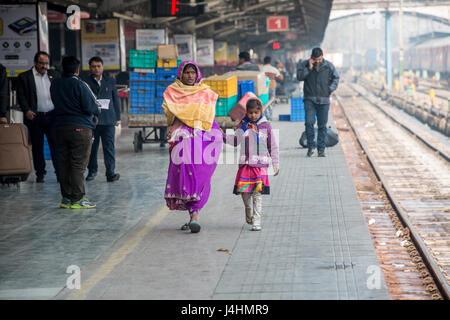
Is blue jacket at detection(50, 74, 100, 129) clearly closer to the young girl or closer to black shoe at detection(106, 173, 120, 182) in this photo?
the young girl

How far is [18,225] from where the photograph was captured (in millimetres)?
7961

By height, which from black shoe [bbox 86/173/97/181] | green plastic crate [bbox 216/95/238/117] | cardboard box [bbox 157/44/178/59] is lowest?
black shoe [bbox 86/173/97/181]

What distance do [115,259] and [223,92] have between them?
7693 millimetres

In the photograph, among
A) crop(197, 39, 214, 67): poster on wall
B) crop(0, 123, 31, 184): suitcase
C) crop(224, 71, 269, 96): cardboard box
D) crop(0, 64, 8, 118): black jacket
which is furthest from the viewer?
crop(197, 39, 214, 67): poster on wall

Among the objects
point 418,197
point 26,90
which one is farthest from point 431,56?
point 26,90

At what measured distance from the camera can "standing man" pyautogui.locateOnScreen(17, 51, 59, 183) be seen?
33.6ft

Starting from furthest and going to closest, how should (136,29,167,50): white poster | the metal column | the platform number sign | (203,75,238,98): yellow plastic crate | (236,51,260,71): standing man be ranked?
the metal column < (136,29,167,50): white poster < the platform number sign < (236,51,260,71): standing man < (203,75,238,98): yellow plastic crate

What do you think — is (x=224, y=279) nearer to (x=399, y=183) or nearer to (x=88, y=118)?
(x=88, y=118)

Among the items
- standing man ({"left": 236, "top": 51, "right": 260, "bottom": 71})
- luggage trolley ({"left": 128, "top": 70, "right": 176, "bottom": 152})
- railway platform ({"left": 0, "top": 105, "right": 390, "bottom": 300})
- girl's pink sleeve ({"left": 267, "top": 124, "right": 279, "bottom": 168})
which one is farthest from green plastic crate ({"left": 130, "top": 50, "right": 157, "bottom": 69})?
girl's pink sleeve ({"left": 267, "top": 124, "right": 279, "bottom": 168})

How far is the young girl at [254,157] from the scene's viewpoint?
7.49m

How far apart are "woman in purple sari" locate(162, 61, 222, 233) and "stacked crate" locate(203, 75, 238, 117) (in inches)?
240

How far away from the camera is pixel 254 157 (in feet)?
24.6

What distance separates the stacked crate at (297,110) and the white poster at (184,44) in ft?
12.8

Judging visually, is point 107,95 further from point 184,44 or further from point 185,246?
point 184,44
